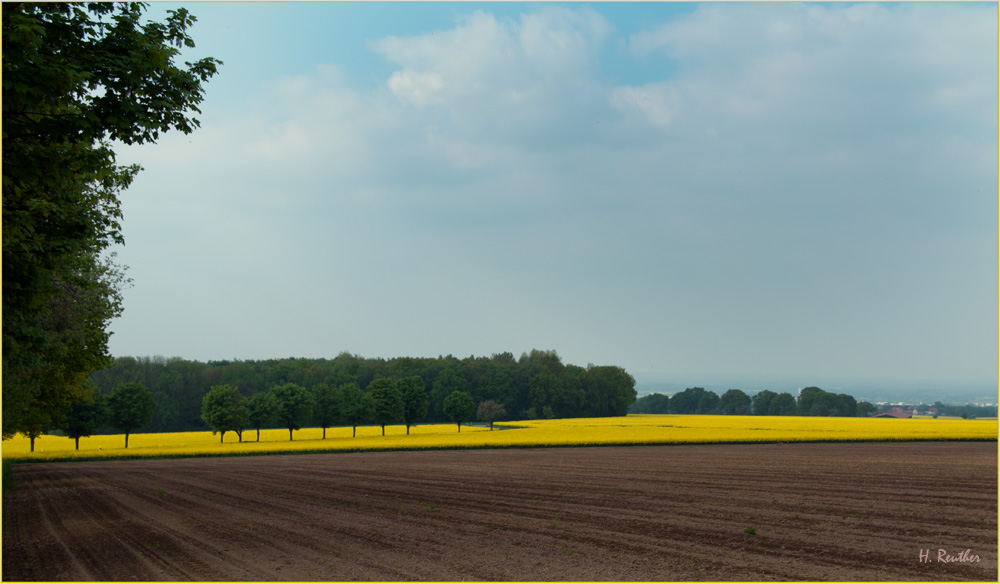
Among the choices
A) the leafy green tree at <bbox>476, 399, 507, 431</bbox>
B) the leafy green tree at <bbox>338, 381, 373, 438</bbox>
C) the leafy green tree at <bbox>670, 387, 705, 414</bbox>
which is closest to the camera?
the leafy green tree at <bbox>338, 381, 373, 438</bbox>

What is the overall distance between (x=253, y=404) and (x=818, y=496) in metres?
73.2

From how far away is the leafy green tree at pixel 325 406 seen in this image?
8481cm

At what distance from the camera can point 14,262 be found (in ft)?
34.2

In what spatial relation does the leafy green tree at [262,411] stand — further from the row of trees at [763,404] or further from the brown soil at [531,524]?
the row of trees at [763,404]

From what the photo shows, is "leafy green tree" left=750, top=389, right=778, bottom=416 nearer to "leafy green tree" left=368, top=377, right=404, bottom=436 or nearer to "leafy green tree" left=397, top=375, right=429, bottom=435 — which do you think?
"leafy green tree" left=397, top=375, right=429, bottom=435

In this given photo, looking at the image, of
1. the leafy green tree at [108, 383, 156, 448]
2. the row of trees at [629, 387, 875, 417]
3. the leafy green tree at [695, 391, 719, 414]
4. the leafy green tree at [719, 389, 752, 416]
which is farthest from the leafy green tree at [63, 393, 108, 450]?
the leafy green tree at [695, 391, 719, 414]

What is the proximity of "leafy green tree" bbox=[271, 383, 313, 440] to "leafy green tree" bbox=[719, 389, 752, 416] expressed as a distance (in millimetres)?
132784

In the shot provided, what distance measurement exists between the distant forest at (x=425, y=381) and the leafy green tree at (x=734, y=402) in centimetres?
5076

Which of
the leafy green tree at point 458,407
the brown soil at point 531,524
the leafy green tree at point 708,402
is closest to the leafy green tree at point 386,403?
the leafy green tree at point 458,407

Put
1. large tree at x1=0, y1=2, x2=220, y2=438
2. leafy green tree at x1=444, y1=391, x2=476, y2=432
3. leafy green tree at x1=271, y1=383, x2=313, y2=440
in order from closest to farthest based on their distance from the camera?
1. large tree at x1=0, y1=2, x2=220, y2=438
2. leafy green tree at x1=271, y1=383, x2=313, y2=440
3. leafy green tree at x1=444, y1=391, x2=476, y2=432

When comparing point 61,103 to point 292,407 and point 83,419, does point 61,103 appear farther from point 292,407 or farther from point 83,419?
point 83,419

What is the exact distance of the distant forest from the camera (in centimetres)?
12375

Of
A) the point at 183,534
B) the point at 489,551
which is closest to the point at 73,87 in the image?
the point at 489,551

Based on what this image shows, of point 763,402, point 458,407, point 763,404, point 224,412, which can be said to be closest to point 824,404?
point 763,404
